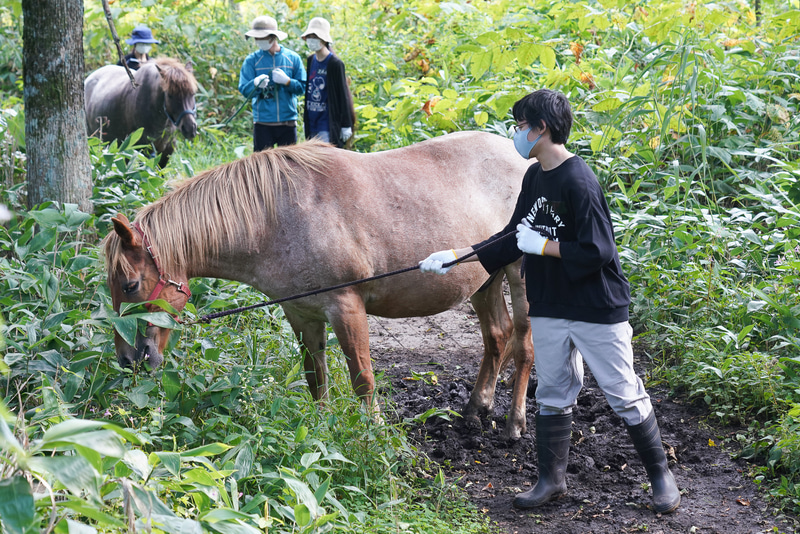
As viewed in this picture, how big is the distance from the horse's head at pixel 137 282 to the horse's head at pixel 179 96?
472 centimetres

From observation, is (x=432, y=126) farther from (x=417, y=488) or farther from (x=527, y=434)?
(x=417, y=488)

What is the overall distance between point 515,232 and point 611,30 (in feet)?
16.8

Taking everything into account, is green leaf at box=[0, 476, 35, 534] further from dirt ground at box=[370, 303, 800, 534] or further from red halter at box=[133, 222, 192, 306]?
dirt ground at box=[370, 303, 800, 534]

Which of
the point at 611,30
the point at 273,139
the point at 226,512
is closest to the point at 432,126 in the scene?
the point at 273,139

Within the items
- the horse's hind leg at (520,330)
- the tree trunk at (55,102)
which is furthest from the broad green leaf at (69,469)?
the tree trunk at (55,102)

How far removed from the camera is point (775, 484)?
3.25m

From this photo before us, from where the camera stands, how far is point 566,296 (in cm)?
305

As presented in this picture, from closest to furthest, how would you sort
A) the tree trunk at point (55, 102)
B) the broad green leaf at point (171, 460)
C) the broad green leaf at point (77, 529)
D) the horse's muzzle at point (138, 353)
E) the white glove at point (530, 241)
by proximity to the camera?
the broad green leaf at point (77, 529), the broad green leaf at point (171, 460), the white glove at point (530, 241), the horse's muzzle at point (138, 353), the tree trunk at point (55, 102)

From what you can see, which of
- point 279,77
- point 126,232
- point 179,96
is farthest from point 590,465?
point 179,96

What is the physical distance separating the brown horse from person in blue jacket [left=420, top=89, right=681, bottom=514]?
0.50 m

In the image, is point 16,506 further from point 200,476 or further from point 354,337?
point 354,337

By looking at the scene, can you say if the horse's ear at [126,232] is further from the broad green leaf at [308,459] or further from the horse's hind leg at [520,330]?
the horse's hind leg at [520,330]

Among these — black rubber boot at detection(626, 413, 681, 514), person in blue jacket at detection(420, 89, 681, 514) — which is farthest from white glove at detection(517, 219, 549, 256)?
black rubber boot at detection(626, 413, 681, 514)

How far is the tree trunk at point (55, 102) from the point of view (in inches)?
169
